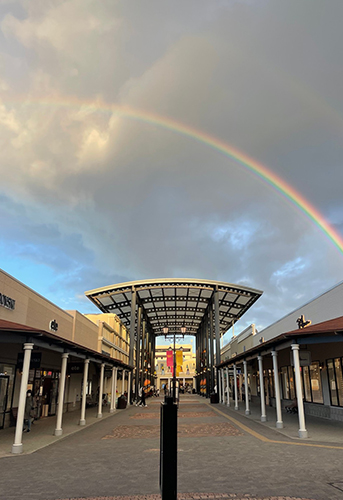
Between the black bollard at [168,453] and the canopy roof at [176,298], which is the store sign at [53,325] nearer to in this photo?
the black bollard at [168,453]

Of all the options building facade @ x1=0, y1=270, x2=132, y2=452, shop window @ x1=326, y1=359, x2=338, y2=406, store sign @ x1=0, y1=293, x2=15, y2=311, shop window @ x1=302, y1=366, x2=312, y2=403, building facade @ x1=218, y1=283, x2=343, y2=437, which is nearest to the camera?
building facade @ x1=0, y1=270, x2=132, y2=452

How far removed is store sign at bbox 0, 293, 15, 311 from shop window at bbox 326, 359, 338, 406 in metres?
14.8

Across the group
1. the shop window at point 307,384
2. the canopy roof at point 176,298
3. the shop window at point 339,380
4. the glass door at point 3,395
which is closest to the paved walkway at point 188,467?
the glass door at point 3,395

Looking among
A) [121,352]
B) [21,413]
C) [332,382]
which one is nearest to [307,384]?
[332,382]

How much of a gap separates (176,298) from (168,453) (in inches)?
1730

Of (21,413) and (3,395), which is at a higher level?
(3,395)

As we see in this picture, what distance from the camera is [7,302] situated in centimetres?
1525

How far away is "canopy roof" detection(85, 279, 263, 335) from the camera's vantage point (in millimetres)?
42938

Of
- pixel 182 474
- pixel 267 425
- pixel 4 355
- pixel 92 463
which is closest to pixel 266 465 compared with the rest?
pixel 182 474

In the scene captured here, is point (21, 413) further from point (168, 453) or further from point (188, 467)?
point (168, 453)

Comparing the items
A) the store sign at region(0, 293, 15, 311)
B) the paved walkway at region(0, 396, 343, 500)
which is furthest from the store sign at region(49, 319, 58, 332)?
the paved walkway at region(0, 396, 343, 500)

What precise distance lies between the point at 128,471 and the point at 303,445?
5.72 meters

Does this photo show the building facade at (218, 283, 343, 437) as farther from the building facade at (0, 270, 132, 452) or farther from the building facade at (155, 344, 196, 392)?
the building facade at (155, 344, 196, 392)

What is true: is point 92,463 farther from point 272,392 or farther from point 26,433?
point 272,392
